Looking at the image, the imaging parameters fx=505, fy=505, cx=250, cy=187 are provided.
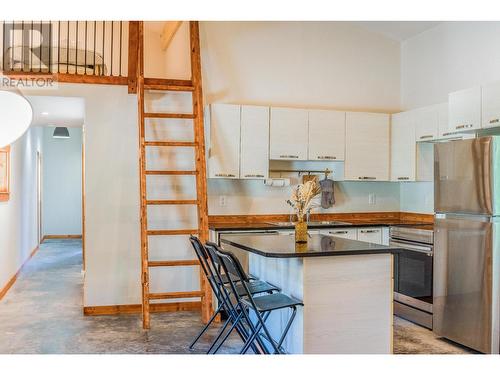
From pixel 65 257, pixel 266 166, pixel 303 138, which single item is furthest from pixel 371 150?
pixel 65 257

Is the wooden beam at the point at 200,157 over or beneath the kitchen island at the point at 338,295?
over

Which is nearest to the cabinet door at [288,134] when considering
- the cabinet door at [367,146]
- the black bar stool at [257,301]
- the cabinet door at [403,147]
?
the cabinet door at [367,146]

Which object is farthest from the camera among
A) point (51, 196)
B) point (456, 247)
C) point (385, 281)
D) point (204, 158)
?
point (51, 196)

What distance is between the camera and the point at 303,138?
545cm

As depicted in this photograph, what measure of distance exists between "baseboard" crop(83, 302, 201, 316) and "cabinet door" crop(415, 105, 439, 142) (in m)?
2.96

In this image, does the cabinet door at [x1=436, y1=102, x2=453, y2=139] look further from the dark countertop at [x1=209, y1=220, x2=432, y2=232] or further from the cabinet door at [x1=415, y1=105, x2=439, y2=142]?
the dark countertop at [x1=209, y1=220, x2=432, y2=232]

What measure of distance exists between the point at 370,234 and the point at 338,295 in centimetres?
230

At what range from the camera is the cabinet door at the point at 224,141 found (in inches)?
203

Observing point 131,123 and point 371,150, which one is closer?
point 131,123

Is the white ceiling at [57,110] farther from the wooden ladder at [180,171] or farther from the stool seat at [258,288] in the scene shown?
the stool seat at [258,288]

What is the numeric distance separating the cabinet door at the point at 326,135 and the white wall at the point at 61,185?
8781mm

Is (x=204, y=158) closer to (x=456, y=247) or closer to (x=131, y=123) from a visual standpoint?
(x=131, y=123)

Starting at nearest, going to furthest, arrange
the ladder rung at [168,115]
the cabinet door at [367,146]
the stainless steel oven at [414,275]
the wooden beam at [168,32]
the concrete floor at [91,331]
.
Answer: the concrete floor at [91,331]
the stainless steel oven at [414,275]
the ladder rung at [168,115]
the cabinet door at [367,146]
the wooden beam at [168,32]

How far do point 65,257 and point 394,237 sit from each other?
6.35 meters
